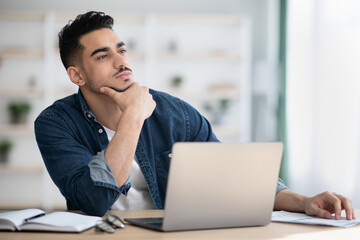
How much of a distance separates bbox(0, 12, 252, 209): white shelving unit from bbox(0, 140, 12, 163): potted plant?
0.35 feet

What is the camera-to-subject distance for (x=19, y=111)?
5.55 m

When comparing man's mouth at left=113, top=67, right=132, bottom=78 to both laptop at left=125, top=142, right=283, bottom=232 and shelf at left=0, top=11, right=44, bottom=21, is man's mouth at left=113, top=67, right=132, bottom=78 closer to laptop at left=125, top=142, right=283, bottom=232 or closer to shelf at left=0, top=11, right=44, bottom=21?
laptop at left=125, top=142, right=283, bottom=232

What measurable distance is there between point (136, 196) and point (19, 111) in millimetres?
4068

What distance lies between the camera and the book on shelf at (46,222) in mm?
1148

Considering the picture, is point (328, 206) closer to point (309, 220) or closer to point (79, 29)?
point (309, 220)

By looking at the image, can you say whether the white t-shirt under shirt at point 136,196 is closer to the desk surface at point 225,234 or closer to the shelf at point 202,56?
the desk surface at point 225,234

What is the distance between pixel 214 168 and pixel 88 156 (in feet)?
2.08

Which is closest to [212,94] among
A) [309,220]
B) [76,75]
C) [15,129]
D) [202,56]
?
[202,56]

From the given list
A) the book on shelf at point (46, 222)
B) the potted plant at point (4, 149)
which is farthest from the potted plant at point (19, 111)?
the book on shelf at point (46, 222)

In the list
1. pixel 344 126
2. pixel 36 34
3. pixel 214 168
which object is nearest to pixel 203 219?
pixel 214 168

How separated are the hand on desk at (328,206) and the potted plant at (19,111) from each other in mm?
4645

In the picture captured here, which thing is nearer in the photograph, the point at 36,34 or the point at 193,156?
the point at 193,156

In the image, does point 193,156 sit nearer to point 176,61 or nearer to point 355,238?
point 355,238

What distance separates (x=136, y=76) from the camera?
5.77 m
